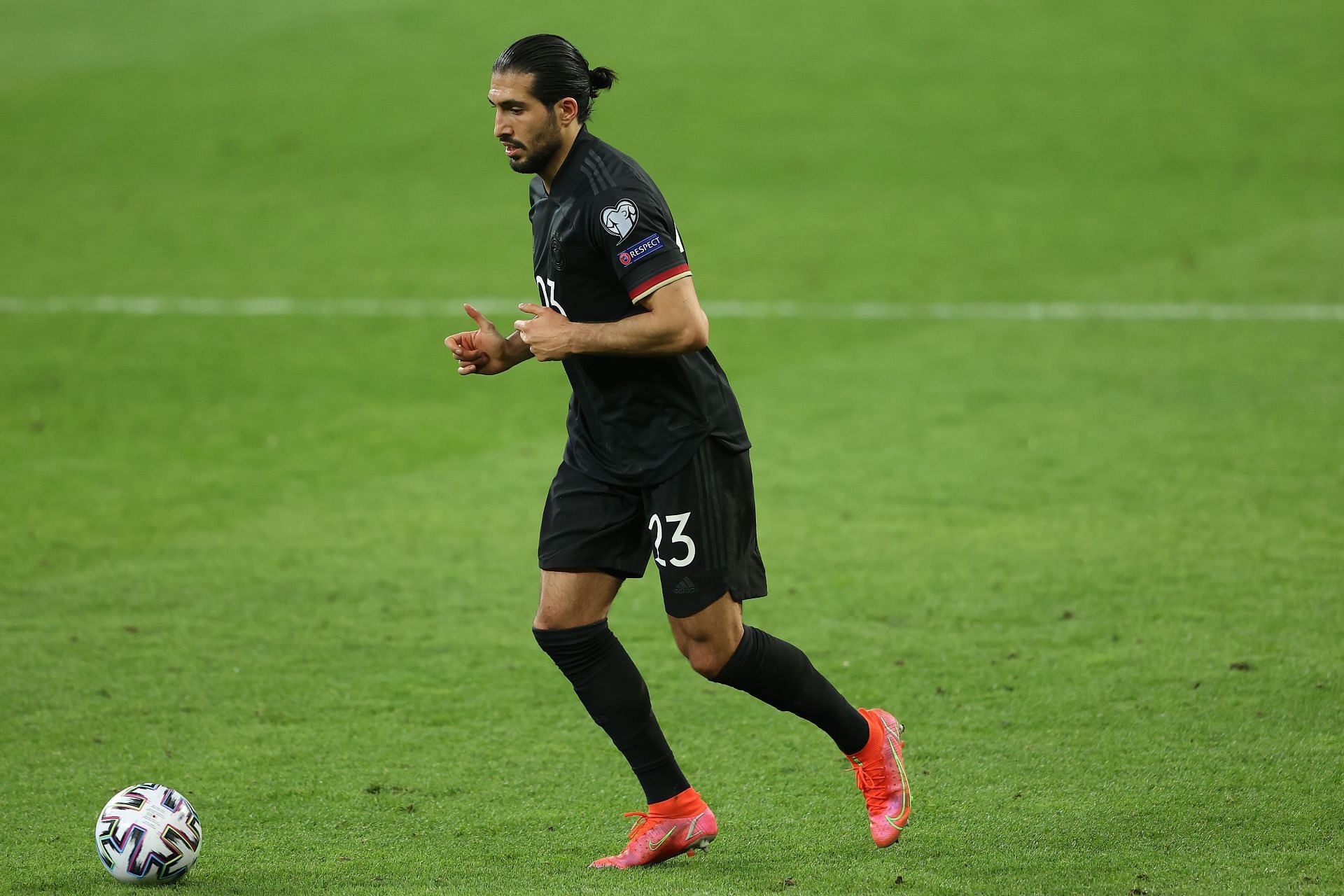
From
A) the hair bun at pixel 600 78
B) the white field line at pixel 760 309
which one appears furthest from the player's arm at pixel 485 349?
Result: the white field line at pixel 760 309

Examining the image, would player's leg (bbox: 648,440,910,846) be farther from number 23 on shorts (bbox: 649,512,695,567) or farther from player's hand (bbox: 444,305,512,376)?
player's hand (bbox: 444,305,512,376)

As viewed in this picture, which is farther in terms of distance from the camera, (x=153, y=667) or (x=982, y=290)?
(x=982, y=290)

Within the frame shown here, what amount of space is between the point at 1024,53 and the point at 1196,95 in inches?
89.2

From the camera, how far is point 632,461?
416 centimetres

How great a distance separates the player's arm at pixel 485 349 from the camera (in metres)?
4.29

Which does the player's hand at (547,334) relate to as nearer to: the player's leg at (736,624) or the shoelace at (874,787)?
the player's leg at (736,624)

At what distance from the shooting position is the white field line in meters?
12.0

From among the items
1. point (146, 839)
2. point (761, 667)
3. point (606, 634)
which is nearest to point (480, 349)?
point (606, 634)

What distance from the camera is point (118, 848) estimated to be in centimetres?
400

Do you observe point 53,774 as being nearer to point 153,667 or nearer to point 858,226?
point 153,667

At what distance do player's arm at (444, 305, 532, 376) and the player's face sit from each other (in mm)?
489

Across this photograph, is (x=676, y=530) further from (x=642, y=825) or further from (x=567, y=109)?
(x=567, y=109)

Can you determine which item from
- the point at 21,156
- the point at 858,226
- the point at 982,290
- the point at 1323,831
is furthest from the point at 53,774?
the point at 21,156

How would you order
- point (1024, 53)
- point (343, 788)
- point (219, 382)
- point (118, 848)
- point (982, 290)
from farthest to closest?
point (1024, 53) < point (982, 290) < point (219, 382) < point (343, 788) < point (118, 848)
